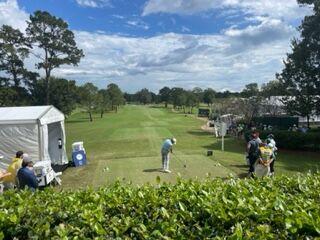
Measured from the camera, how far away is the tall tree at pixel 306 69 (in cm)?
2888

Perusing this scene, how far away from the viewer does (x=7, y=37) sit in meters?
48.2

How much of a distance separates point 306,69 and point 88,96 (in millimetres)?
36502

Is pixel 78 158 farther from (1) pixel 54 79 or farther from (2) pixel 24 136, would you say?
(1) pixel 54 79

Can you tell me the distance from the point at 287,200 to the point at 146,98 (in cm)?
15137

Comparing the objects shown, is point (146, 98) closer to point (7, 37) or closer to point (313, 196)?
point (7, 37)

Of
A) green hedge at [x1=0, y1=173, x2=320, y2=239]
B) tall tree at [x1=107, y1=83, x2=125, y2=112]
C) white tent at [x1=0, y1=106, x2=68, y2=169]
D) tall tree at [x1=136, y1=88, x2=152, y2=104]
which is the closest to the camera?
green hedge at [x1=0, y1=173, x2=320, y2=239]

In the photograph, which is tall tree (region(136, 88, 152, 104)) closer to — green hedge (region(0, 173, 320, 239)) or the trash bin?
the trash bin

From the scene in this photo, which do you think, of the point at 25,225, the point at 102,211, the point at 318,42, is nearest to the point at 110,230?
the point at 102,211

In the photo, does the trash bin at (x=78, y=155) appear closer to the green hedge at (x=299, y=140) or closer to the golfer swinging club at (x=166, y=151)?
the golfer swinging club at (x=166, y=151)

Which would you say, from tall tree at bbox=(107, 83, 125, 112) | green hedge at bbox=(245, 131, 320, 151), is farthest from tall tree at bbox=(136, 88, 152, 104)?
green hedge at bbox=(245, 131, 320, 151)

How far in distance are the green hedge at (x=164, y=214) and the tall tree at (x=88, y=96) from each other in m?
53.2

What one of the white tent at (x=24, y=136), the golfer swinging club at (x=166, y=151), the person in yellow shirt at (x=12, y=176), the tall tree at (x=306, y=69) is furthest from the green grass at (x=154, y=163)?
the tall tree at (x=306, y=69)

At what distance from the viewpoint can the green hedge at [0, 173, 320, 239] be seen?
3613 millimetres

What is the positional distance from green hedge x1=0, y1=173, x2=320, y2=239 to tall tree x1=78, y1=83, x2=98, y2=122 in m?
53.2
